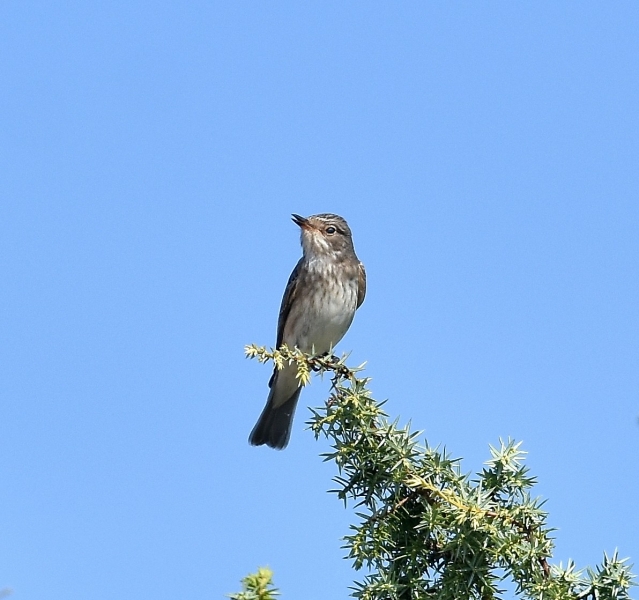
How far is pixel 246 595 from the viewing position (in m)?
2.39

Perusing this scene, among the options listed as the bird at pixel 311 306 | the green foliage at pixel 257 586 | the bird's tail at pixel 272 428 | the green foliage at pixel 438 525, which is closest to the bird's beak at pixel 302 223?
the bird at pixel 311 306

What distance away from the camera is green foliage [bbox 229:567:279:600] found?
238cm

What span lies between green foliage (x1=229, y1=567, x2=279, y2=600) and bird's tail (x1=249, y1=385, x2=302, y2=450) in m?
9.75

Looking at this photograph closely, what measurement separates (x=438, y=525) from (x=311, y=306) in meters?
8.07

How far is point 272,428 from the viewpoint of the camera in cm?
1222

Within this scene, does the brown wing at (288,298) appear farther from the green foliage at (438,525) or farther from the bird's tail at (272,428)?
the green foliage at (438,525)

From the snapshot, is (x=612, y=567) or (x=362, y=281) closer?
(x=612, y=567)

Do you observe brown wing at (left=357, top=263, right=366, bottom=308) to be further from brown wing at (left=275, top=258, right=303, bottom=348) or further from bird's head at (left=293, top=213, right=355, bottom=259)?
brown wing at (left=275, top=258, right=303, bottom=348)

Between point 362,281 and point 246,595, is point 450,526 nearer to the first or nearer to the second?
point 246,595

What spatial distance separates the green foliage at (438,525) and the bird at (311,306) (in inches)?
290

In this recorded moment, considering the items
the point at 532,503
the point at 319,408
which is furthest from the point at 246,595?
the point at 319,408

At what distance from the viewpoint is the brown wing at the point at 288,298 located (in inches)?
484

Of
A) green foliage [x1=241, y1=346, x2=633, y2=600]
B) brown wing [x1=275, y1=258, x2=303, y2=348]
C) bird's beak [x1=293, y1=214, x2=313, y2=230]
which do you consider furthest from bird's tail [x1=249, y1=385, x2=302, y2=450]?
green foliage [x1=241, y1=346, x2=633, y2=600]

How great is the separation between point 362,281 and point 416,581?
29.6ft
